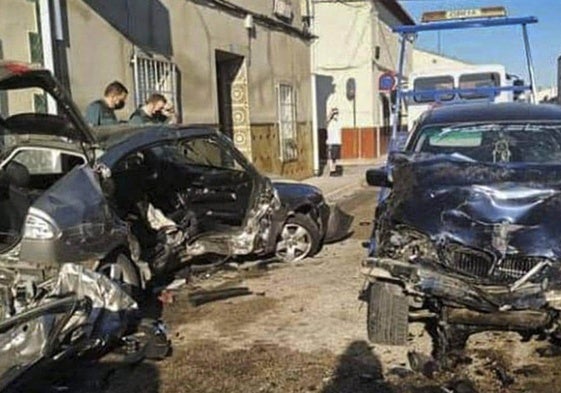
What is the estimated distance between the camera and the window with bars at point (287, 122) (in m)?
16.8

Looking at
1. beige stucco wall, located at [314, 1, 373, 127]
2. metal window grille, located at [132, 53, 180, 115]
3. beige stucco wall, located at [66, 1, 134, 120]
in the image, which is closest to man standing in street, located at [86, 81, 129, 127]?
beige stucco wall, located at [66, 1, 134, 120]

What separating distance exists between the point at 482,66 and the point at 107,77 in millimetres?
10387

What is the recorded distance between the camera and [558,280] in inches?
179

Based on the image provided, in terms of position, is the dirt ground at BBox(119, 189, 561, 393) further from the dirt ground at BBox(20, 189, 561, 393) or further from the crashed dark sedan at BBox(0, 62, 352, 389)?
the crashed dark sedan at BBox(0, 62, 352, 389)

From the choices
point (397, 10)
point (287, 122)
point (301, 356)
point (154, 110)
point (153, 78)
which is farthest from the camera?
point (397, 10)

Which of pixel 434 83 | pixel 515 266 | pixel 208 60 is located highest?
pixel 208 60

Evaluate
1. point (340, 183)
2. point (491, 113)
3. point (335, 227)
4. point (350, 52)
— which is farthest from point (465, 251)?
point (350, 52)

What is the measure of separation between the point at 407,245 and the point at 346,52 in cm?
2210

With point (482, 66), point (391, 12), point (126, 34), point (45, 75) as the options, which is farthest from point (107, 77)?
point (391, 12)

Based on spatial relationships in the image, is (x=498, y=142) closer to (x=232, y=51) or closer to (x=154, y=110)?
(x=154, y=110)

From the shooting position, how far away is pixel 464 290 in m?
4.56

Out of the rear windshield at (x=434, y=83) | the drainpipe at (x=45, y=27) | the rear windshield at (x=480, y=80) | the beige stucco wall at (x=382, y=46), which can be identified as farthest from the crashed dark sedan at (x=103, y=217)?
the beige stucco wall at (x=382, y=46)

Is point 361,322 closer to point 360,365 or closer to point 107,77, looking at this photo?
point 360,365

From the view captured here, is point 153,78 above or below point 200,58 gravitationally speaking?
below
